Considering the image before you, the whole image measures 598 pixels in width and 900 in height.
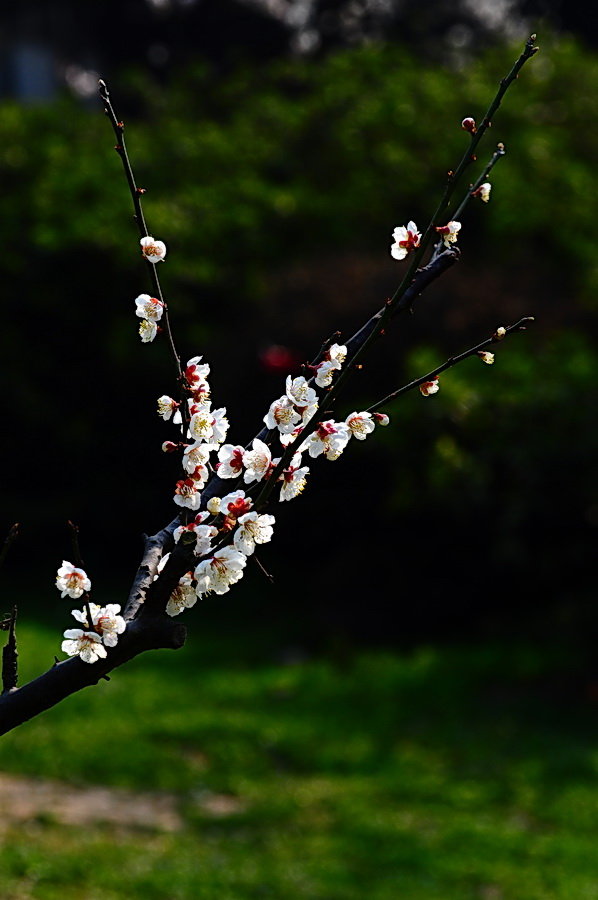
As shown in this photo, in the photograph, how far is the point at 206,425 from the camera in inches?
77.8

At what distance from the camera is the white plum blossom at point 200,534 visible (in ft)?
6.07

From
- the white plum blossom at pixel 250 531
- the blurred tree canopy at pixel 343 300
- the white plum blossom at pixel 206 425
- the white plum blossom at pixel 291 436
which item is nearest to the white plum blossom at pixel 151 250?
the white plum blossom at pixel 206 425

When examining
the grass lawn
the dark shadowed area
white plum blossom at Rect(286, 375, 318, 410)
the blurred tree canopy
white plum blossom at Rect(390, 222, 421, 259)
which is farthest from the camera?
the blurred tree canopy

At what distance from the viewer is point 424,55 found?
65.6ft

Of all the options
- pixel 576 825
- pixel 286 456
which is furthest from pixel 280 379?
pixel 286 456

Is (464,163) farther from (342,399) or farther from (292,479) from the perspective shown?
(342,399)

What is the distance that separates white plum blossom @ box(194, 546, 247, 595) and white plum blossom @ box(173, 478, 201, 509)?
0.09 meters

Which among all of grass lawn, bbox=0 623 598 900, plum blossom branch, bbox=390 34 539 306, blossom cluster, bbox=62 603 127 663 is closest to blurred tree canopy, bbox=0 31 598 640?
grass lawn, bbox=0 623 598 900

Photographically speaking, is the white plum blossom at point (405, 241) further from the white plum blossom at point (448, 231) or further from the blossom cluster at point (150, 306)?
the blossom cluster at point (150, 306)

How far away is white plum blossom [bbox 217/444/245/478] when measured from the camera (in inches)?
77.7

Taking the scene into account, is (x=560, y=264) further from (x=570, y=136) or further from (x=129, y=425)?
(x=129, y=425)

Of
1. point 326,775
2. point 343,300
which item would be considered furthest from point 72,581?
point 343,300

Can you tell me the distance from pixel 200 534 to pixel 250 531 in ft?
0.26

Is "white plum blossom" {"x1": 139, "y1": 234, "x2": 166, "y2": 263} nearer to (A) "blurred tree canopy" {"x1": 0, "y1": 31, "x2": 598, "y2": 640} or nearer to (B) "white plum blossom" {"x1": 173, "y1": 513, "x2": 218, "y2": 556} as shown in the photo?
(B) "white plum blossom" {"x1": 173, "y1": 513, "x2": 218, "y2": 556}
